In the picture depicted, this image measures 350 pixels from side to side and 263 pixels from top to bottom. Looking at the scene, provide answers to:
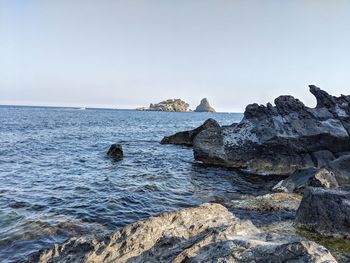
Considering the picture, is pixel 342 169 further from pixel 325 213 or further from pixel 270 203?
pixel 325 213

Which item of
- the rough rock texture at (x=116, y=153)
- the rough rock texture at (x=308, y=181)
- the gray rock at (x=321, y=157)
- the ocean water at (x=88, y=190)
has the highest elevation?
the gray rock at (x=321, y=157)

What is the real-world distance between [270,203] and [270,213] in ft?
4.78

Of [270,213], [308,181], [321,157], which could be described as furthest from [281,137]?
[270,213]

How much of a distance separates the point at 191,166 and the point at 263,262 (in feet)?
80.0

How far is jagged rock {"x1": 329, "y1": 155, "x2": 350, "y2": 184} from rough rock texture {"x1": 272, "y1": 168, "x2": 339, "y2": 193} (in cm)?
119

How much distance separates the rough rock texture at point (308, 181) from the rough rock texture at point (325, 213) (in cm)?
659

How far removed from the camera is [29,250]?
1217cm

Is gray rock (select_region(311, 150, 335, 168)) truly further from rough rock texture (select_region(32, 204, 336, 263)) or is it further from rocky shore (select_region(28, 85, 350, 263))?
rough rock texture (select_region(32, 204, 336, 263))

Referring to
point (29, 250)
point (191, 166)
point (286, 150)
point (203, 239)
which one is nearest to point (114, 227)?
point (29, 250)

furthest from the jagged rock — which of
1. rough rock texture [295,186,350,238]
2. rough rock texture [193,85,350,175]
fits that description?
rough rock texture [295,186,350,238]

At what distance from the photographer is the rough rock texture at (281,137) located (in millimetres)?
28562

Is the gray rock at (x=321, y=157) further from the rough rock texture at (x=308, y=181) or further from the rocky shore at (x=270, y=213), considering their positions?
the rough rock texture at (x=308, y=181)

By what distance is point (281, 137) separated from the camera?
28.8m

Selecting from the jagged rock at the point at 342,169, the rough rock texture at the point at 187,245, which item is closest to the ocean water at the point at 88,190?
the rough rock texture at the point at 187,245
